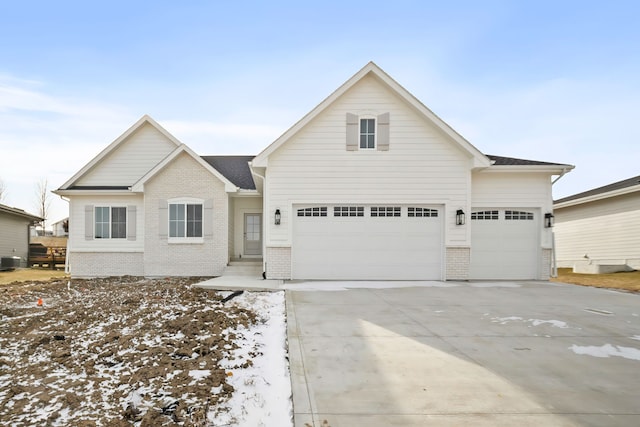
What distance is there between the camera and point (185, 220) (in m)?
13.7

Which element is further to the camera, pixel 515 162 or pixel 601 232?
pixel 601 232

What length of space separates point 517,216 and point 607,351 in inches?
341

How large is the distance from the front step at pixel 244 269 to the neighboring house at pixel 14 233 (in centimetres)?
1542

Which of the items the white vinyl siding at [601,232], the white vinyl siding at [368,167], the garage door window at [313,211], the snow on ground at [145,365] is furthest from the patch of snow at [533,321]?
the white vinyl siding at [601,232]

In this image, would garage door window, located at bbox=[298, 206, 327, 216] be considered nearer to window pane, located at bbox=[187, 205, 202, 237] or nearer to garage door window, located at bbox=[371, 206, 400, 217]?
garage door window, located at bbox=[371, 206, 400, 217]

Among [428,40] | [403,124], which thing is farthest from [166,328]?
[428,40]

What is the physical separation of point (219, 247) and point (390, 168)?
7.09 meters

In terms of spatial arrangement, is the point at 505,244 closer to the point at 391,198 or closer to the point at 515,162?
the point at 515,162

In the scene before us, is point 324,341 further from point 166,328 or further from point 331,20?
point 331,20

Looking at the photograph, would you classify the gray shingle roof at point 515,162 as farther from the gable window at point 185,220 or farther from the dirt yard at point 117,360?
the gable window at point 185,220

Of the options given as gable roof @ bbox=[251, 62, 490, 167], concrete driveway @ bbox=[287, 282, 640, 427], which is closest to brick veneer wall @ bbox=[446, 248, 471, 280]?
gable roof @ bbox=[251, 62, 490, 167]

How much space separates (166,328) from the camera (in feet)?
19.5

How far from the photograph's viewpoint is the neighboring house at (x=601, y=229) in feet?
54.0

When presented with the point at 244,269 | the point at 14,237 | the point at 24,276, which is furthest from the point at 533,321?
the point at 14,237
